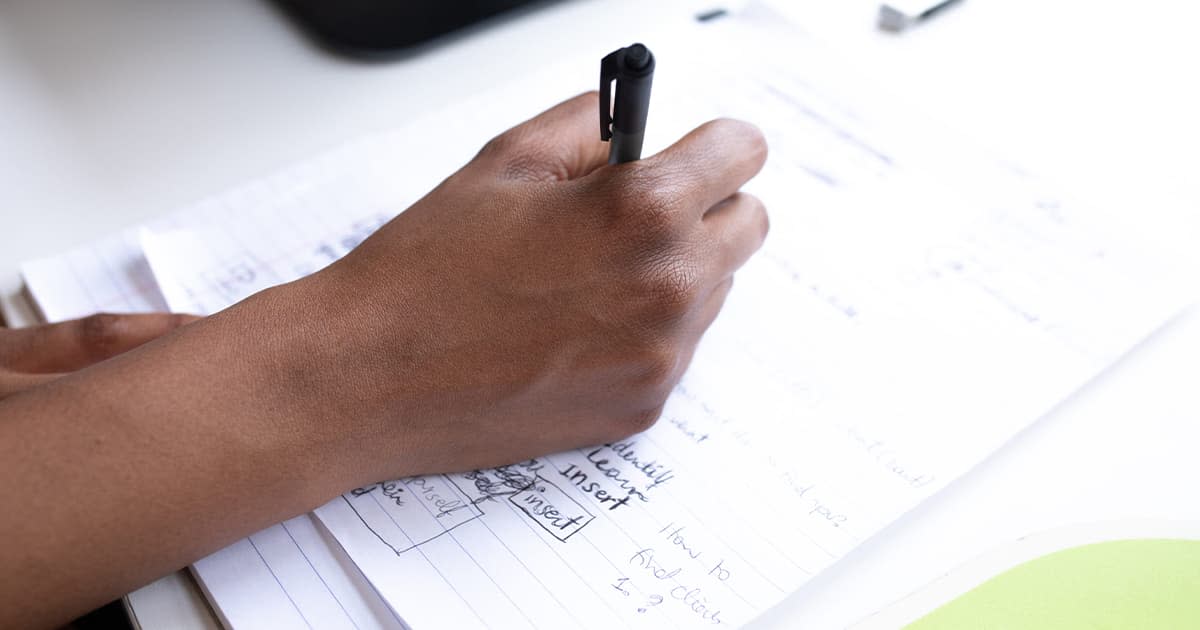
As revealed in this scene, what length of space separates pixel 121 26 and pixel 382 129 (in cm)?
27

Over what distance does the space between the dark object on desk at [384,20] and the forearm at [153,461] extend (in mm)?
361

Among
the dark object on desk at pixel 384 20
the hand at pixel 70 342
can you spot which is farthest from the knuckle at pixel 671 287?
the dark object on desk at pixel 384 20

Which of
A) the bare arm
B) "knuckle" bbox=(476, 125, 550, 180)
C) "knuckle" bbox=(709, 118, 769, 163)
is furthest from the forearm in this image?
"knuckle" bbox=(709, 118, 769, 163)

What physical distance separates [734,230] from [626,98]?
12 cm

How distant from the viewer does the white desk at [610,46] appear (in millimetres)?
503

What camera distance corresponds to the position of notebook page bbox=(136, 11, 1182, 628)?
442 mm

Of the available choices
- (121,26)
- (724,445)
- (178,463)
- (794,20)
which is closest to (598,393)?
(724,445)

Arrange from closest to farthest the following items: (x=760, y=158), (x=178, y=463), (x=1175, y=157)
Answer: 1. (x=178, y=463)
2. (x=760, y=158)
3. (x=1175, y=157)

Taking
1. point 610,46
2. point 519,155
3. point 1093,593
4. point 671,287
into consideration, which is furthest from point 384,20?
point 1093,593

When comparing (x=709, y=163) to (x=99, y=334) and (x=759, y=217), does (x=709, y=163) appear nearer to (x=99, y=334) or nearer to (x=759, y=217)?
(x=759, y=217)

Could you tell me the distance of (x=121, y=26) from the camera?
783 millimetres

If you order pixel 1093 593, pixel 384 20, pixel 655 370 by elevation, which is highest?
pixel 384 20

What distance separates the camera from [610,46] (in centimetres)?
77

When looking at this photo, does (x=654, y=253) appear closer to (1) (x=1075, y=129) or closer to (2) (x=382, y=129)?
(2) (x=382, y=129)
